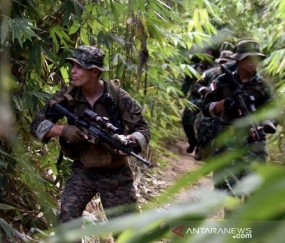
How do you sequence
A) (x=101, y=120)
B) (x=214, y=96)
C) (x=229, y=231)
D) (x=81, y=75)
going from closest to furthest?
(x=229, y=231)
(x=101, y=120)
(x=81, y=75)
(x=214, y=96)

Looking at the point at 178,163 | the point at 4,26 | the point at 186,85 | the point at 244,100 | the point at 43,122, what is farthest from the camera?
the point at 186,85

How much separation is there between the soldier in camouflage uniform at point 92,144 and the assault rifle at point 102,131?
7cm

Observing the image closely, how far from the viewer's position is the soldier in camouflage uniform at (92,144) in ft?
13.2

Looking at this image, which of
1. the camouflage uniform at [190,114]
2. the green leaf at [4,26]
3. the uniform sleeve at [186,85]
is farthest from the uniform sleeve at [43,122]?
the uniform sleeve at [186,85]

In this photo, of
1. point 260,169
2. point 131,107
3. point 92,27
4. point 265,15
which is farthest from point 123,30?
point 260,169

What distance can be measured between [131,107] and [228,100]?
1.30m

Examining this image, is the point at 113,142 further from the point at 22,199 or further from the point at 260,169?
the point at 260,169

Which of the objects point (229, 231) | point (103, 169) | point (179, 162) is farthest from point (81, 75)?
point (179, 162)

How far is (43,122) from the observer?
13.2 feet

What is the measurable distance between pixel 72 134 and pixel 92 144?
177 millimetres

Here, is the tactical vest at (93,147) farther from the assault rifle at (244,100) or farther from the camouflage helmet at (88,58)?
the assault rifle at (244,100)

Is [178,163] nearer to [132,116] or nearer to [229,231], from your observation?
[132,116]

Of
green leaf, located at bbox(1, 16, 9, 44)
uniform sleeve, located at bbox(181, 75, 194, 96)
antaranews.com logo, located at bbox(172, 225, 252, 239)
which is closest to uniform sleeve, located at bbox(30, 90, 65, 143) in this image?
green leaf, located at bbox(1, 16, 9, 44)

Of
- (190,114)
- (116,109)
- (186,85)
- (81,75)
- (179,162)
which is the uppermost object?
(81,75)
